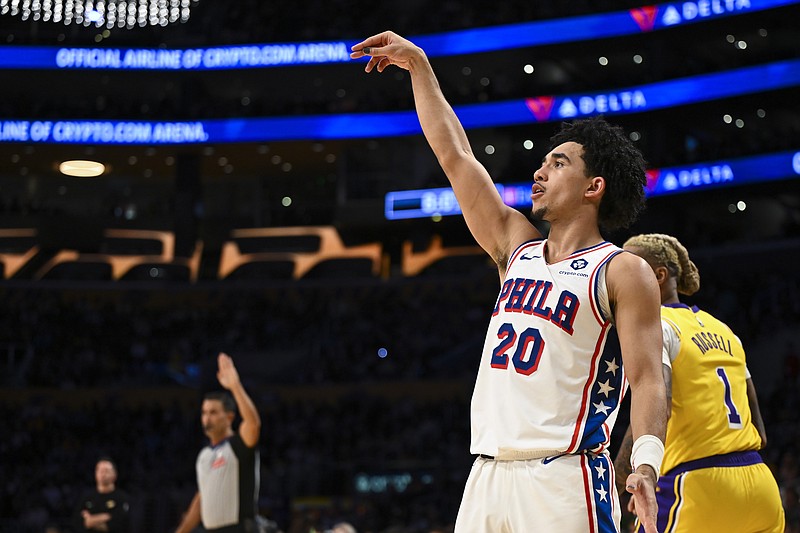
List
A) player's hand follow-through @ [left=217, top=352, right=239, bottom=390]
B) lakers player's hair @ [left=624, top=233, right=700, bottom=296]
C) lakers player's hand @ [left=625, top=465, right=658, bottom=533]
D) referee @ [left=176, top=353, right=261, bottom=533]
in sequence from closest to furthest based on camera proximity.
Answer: lakers player's hand @ [left=625, top=465, right=658, bottom=533] < lakers player's hair @ [left=624, top=233, right=700, bottom=296] < player's hand follow-through @ [left=217, top=352, right=239, bottom=390] < referee @ [left=176, top=353, right=261, bottom=533]

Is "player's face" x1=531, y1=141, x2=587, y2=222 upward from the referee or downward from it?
upward

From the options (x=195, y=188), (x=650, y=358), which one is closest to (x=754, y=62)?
(x=195, y=188)

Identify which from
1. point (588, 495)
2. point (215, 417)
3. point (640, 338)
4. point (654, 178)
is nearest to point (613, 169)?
point (640, 338)

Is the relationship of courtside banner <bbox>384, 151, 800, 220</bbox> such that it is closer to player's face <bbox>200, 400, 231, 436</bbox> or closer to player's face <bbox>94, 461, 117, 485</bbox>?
player's face <bbox>94, 461, 117, 485</bbox>

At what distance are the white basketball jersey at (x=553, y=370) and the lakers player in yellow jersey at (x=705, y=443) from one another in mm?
1256

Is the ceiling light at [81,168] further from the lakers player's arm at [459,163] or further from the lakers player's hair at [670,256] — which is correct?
the lakers player's arm at [459,163]

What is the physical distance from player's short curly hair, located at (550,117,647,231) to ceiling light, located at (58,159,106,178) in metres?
32.8

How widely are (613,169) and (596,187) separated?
0.32 feet

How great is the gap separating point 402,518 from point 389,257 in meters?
14.7

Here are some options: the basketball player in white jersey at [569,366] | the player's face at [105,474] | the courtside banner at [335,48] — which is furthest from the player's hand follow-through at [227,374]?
the courtside banner at [335,48]

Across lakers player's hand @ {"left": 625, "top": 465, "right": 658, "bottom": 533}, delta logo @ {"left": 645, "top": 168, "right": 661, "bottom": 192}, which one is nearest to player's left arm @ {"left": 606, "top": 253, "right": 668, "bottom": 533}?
lakers player's hand @ {"left": 625, "top": 465, "right": 658, "bottom": 533}

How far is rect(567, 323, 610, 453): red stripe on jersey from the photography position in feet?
11.7

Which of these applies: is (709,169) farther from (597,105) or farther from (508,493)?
(508,493)

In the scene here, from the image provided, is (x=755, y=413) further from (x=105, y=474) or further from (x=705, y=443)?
(x=105, y=474)
